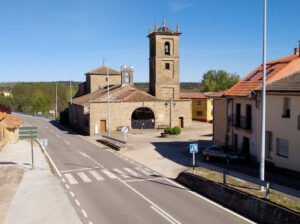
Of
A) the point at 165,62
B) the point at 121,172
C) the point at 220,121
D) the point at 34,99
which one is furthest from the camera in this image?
the point at 34,99

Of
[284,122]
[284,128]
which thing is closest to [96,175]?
[284,128]

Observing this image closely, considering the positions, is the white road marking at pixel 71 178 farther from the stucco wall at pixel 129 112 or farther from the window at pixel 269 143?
the stucco wall at pixel 129 112

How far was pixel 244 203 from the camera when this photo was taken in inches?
510

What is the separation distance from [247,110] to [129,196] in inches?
515

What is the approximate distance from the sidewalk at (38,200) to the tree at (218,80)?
230ft

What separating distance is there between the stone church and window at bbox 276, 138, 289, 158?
26.3 meters

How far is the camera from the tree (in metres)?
87.3

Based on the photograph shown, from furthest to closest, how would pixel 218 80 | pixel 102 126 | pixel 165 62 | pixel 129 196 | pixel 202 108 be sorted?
pixel 218 80 < pixel 202 108 < pixel 165 62 < pixel 102 126 < pixel 129 196

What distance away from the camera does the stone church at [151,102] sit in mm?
43906

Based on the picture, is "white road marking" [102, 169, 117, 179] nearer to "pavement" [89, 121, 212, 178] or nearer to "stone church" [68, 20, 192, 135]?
"pavement" [89, 121, 212, 178]

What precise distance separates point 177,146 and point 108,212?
19.8 metres

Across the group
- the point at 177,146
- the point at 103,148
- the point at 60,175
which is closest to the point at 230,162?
the point at 177,146

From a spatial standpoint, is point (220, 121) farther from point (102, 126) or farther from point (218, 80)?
point (218, 80)

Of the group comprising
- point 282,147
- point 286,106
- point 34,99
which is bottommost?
point 282,147
